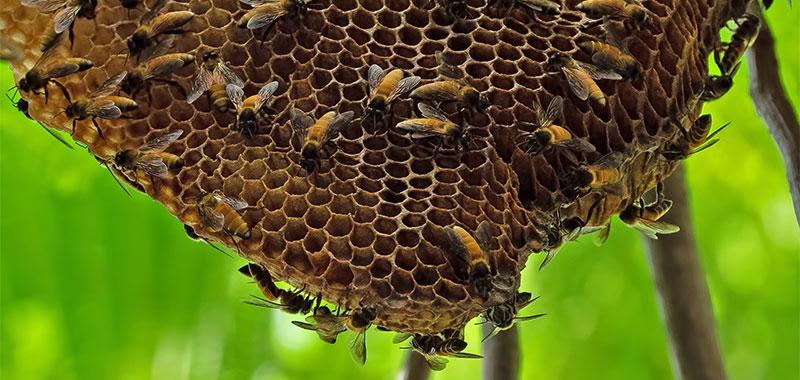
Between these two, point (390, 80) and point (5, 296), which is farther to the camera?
point (5, 296)

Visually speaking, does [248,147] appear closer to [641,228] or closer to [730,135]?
[641,228]

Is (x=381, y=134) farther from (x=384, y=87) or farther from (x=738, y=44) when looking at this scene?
(x=738, y=44)

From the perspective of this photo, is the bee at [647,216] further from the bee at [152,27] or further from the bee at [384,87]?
the bee at [152,27]

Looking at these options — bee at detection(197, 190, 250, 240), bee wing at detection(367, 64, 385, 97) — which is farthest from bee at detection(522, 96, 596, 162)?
bee at detection(197, 190, 250, 240)

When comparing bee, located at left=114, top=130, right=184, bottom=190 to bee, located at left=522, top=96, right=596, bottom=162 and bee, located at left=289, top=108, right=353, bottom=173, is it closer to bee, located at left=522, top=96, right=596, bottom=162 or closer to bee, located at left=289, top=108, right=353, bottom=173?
bee, located at left=289, top=108, right=353, bottom=173

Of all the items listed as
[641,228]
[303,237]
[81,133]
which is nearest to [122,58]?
[81,133]

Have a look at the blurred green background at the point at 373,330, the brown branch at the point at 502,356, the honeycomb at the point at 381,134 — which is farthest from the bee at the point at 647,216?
the blurred green background at the point at 373,330

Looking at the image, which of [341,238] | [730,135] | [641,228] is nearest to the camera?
[341,238]
